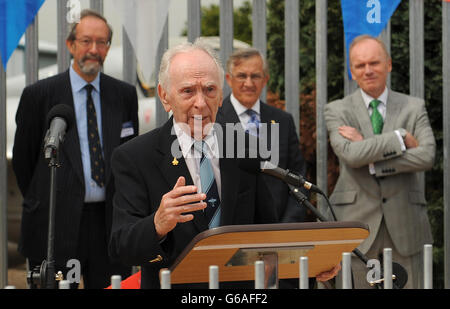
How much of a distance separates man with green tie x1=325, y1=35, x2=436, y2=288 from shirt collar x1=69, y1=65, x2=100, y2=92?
152 cm

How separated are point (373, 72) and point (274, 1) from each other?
3.19 metres

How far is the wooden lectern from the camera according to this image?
179 centimetres

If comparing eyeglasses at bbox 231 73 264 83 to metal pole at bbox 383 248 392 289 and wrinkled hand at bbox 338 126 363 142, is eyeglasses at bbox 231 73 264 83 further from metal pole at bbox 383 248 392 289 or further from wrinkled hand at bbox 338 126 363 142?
metal pole at bbox 383 248 392 289

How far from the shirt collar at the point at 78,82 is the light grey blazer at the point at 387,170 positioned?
152 cm

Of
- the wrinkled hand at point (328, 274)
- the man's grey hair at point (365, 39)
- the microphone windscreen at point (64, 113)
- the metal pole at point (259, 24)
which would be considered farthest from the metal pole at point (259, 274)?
the metal pole at point (259, 24)

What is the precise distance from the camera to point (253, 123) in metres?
4.41

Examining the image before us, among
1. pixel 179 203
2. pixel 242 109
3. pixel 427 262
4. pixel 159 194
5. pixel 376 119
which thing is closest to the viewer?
pixel 427 262

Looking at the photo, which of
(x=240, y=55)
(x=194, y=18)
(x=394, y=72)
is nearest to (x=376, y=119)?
(x=240, y=55)

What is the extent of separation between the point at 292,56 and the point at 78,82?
1655 mm

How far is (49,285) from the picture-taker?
2205mm

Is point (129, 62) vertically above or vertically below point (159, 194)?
above

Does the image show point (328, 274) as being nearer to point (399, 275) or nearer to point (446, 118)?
point (399, 275)

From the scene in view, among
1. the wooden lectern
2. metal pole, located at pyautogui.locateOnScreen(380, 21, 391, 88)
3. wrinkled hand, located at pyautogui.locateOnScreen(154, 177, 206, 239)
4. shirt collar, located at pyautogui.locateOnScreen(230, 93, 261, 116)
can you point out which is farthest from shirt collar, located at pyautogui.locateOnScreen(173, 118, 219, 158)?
metal pole, located at pyautogui.locateOnScreen(380, 21, 391, 88)
